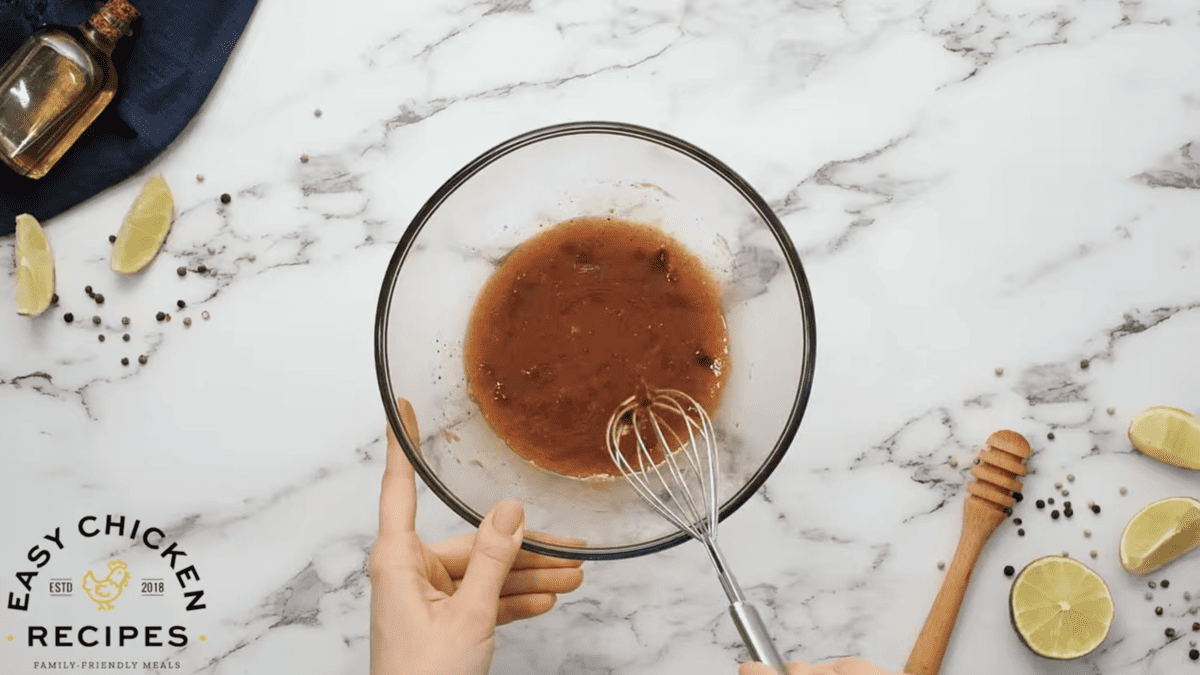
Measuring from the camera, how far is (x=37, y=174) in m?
1.34

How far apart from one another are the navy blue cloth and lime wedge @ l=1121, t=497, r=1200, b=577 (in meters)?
1.63

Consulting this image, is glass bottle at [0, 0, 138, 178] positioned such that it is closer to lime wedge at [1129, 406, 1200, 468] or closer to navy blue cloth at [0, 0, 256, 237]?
navy blue cloth at [0, 0, 256, 237]

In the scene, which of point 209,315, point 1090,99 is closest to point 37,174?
point 209,315

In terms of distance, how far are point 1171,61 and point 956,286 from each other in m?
0.50

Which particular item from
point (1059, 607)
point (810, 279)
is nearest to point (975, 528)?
point (1059, 607)

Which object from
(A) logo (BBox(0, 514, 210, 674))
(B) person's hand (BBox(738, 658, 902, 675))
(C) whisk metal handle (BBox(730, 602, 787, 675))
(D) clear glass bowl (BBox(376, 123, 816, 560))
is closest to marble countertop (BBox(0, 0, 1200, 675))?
(A) logo (BBox(0, 514, 210, 674))

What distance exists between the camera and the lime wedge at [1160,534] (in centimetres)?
133

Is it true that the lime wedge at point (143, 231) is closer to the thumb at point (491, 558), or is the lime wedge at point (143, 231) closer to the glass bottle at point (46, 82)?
the glass bottle at point (46, 82)

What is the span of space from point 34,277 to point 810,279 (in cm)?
124

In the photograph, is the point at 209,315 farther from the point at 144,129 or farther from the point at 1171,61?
the point at 1171,61

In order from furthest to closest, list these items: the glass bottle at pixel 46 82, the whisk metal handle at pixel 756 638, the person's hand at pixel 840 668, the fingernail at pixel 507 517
Answer: the glass bottle at pixel 46 82
the person's hand at pixel 840 668
the fingernail at pixel 507 517
the whisk metal handle at pixel 756 638

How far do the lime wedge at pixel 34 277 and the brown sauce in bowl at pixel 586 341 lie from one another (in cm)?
74

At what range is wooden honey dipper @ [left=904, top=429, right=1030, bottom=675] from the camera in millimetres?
1330

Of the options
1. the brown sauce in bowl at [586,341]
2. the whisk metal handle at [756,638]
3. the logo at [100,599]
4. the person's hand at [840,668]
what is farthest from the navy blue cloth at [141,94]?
the person's hand at [840,668]
